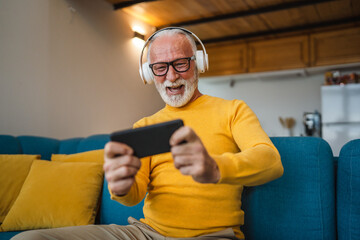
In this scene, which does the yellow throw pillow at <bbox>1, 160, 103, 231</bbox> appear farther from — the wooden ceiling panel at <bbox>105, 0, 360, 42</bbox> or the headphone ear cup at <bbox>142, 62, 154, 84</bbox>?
the wooden ceiling panel at <bbox>105, 0, 360, 42</bbox>

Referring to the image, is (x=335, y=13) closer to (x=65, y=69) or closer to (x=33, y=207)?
(x=65, y=69)

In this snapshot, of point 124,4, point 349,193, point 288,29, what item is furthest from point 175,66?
point 288,29

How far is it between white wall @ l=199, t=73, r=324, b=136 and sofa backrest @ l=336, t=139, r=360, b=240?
411cm

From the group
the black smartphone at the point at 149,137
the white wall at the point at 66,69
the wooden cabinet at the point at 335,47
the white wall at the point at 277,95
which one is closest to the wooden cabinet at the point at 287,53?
the wooden cabinet at the point at 335,47

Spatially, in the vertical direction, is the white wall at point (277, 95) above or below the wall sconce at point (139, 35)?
below

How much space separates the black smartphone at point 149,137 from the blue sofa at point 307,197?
703mm

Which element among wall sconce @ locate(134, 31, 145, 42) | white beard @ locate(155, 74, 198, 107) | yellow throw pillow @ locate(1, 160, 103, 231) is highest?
wall sconce @ locate(134, 31, 145, 42)

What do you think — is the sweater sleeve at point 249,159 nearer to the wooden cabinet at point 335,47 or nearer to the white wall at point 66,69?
the white wall at point 66,69

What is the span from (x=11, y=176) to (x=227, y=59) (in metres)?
4.04

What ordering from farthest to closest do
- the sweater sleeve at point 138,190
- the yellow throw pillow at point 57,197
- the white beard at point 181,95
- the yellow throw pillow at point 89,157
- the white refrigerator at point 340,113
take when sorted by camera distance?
the white refrigerator at point 340,113, the yellow throw pillow at point 89,157, the yellow throw pillow at point 57,197, the white beard at point 181,95, the sweater sleeve at point 138,190

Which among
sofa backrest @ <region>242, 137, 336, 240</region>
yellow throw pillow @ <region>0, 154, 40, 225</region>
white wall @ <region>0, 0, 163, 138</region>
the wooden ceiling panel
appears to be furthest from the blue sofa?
the wooden ceiling panel

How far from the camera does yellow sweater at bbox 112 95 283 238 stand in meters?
1.04

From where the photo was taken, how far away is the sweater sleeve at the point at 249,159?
2.57ft

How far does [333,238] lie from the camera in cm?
116
